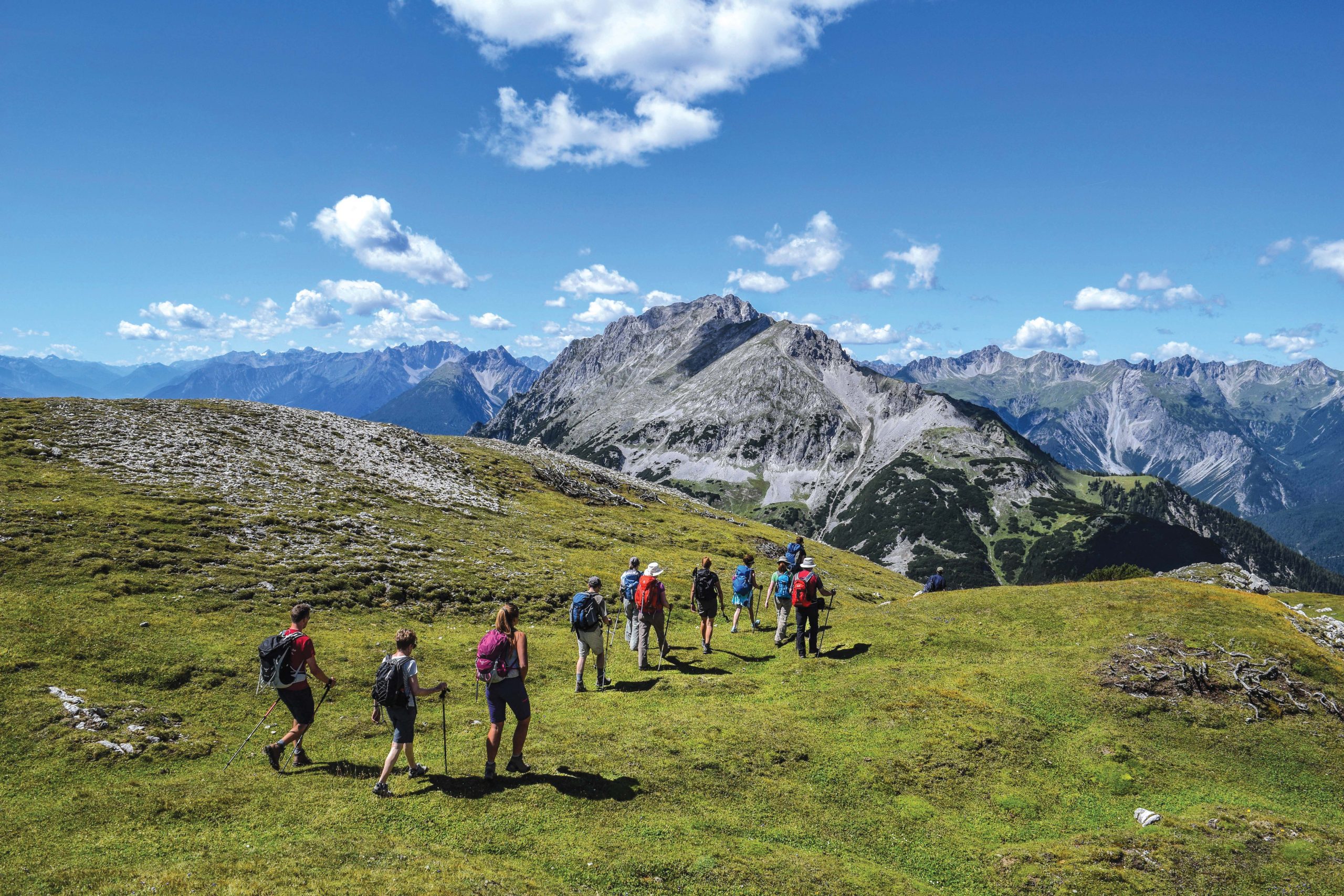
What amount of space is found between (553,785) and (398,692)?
4534mm

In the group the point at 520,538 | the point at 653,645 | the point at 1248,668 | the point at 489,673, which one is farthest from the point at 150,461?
the point at 1248,668

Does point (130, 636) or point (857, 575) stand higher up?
point (130, 636)

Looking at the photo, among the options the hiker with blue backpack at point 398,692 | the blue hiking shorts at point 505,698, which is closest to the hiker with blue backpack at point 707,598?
the blue hiking shorts at point 505,698

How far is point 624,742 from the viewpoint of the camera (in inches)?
712

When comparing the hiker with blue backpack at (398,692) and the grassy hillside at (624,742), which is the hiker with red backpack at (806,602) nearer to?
the grassy hillside at (624,742)

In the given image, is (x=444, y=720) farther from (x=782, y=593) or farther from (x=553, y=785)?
(x=782, y=593)

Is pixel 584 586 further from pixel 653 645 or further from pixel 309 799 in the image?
pixel 309 799

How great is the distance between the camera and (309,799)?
14062 millimetres

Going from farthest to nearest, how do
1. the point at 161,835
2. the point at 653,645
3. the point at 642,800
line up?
the point at 653,645
the point at 642,800
the point at 161,835

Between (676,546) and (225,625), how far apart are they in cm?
4402

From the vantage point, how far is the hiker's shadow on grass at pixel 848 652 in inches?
1062

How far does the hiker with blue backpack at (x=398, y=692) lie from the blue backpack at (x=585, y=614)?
6.89 m

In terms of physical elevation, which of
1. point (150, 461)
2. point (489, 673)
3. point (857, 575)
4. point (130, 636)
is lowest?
point (857, 575)

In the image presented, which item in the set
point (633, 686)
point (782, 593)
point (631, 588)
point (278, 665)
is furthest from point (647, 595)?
point (278, 665)
